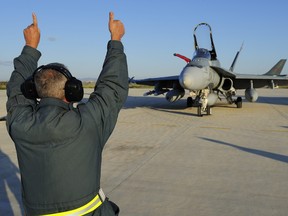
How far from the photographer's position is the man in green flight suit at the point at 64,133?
5.32 feet

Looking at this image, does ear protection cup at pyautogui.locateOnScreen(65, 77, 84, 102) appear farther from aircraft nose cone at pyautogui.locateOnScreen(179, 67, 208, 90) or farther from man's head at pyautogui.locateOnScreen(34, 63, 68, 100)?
aircraft nose cone at pyautogui.locateOnScreen(179, 67, 208, 90)

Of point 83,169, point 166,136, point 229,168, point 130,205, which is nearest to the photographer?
point 83,169

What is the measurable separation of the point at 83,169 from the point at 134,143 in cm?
624

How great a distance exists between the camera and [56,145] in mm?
1623

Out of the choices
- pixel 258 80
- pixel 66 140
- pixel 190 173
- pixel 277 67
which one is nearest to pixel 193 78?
pixel 258 80

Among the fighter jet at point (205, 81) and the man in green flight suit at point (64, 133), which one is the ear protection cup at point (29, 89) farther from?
the fighter jet at point (205, 81)

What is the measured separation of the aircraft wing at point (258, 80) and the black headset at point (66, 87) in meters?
15.4

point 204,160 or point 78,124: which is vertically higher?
point 78,124

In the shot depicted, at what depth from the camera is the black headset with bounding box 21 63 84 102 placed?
1718 millimetres

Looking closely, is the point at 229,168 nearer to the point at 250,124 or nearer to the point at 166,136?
the point at 166,136

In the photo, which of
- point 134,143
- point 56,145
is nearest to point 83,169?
point 56,145

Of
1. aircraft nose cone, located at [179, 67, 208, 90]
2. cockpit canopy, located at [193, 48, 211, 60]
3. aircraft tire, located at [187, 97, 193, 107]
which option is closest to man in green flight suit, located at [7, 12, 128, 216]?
aircraft nose cone, located at [179, 67, 208, 90]

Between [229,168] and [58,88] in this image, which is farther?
[229,168]

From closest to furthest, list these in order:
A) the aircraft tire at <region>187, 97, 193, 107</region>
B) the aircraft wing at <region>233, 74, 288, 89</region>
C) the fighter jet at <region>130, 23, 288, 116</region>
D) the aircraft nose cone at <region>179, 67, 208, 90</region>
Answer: the aircraft nose cone at <region>179, 67, 208, 90</region> → the fighter jet at <region>130, 23, 288, 116</region> → the aircraft wing at <region>233, 74, 288, 89</region> → the aircraft tire at <region>187, 97, 193, 107</region>
